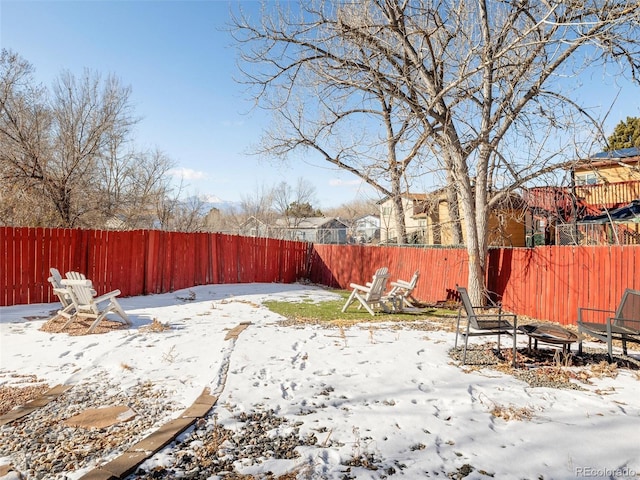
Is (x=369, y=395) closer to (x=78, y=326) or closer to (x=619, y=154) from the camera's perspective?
(x=78, y=326)

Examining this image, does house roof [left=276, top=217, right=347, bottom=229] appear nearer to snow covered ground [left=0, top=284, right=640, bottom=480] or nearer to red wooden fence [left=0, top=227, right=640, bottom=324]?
red wooden fence [left=0, top=227, right=640, bottom=324]

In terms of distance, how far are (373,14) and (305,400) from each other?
847cm

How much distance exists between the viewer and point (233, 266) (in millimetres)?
14375

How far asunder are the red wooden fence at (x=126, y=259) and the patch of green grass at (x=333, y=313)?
3.53 metres

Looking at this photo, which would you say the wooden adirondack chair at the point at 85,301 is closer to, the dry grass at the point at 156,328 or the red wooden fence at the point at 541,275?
the dry grass at the point at 156,328

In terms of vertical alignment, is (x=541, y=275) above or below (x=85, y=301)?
above

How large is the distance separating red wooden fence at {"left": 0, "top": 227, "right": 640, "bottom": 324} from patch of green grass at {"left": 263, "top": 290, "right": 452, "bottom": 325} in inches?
73.4

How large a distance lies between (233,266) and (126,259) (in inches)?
189

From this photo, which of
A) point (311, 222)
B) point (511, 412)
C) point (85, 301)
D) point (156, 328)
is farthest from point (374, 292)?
point (311, 222)

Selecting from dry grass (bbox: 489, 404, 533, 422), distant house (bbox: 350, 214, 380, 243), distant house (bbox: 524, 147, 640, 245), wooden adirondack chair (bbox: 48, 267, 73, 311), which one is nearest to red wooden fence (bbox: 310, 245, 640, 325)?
distant house (bbox: 524, 147, 640, 245)

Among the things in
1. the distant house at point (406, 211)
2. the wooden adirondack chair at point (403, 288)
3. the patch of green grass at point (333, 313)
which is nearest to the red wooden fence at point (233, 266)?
the distant house at point (406, 211)

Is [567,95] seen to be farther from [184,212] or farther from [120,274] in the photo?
[184,212]

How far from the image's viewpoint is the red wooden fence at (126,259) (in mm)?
8078

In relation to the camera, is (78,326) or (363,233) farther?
(363,233)
